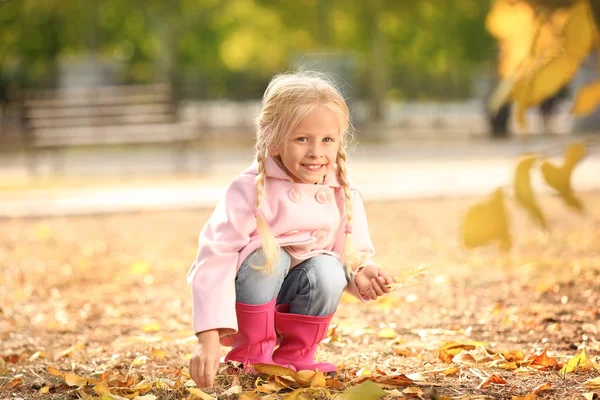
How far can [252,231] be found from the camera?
2771 mm

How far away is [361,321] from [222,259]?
4.58ft

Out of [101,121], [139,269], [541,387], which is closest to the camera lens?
[541,387]

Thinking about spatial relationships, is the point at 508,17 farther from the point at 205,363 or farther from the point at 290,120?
the point at 205,363

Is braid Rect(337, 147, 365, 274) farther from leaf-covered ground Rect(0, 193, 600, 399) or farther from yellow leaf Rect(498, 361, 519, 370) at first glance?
yellow leaf Rect(498, 361, 519, 370)

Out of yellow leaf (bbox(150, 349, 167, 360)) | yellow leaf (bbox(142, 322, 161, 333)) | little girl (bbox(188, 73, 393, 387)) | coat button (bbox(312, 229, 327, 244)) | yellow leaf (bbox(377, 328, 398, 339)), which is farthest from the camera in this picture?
yellow leaf (bbox(142, 322, 161, 333))

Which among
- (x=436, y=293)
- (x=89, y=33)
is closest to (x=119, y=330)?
(x=436, y=293)

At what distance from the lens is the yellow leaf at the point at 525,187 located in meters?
2.55

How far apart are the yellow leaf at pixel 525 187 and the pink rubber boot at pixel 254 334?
713 mm

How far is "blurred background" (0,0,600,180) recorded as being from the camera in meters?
12.3

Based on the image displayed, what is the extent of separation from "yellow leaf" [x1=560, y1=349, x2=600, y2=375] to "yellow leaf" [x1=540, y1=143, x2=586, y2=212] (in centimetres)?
52

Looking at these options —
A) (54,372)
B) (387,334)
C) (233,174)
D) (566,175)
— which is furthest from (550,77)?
(233,174)

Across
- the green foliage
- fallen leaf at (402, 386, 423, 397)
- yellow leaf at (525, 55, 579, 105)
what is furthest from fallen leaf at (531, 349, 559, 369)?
the green foliage

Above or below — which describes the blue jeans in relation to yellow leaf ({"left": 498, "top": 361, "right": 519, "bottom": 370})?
above

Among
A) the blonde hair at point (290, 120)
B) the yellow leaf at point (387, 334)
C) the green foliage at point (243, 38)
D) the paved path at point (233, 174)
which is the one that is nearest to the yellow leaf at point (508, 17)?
the blonde hair at point (290, 120)
